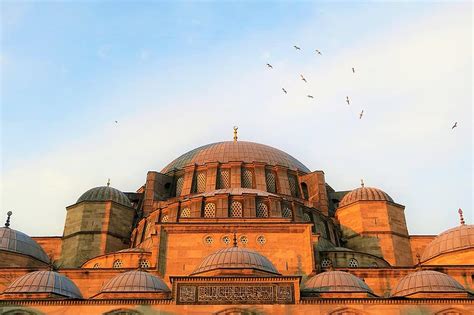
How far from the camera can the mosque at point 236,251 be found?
23.6m

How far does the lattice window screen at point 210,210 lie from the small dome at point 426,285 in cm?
1186

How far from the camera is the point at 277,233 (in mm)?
29781

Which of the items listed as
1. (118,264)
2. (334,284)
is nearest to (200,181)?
(118,264)

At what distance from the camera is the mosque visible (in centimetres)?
2362

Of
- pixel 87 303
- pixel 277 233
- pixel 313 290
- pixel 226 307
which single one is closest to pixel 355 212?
pixel 277 233

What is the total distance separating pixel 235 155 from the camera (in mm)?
42469

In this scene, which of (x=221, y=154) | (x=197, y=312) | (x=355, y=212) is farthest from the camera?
(x=221, y=154)

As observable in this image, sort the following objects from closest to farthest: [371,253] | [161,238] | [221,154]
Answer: [161,238] < [371,253] < [221,154]

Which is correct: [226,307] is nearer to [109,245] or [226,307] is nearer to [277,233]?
[277,233]

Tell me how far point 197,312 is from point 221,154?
2048 centimetres

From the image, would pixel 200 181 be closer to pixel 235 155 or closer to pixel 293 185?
pixel 235 155

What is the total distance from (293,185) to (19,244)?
1799cm

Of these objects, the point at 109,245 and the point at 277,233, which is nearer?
the point at 277,233

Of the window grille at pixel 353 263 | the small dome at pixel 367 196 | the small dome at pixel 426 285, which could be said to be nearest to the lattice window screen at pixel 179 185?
the small dome at pixel 367 196
